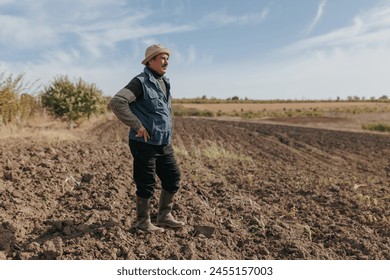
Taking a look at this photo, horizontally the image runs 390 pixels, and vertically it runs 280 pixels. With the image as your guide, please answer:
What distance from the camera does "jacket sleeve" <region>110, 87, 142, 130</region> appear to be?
4.23m

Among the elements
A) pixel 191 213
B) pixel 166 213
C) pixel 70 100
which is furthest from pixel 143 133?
pixel 70 100

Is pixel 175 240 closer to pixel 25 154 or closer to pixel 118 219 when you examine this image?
pixel 118 219

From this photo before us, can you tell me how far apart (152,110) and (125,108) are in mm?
313

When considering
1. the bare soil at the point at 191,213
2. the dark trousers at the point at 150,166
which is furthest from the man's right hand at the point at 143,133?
the bare soil at the point at 191,213

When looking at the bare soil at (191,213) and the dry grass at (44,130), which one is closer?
the bare soil at (191,213)

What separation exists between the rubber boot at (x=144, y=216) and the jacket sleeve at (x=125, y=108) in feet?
3.08

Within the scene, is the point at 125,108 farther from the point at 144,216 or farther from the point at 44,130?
the point at 44,130

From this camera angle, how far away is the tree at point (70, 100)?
902 inches

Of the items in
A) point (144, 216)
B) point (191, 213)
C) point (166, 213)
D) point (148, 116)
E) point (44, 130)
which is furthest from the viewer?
point (44, 130)

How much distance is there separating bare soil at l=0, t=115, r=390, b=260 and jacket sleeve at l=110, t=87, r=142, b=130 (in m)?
1.25

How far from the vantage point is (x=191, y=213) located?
565 centimetres

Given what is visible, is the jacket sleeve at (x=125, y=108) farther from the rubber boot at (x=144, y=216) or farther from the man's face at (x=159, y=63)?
the rubber boot at (x=144, y=216)

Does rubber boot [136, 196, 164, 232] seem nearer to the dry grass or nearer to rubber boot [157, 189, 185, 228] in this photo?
rubber boot [157, 189, 185, 228]
